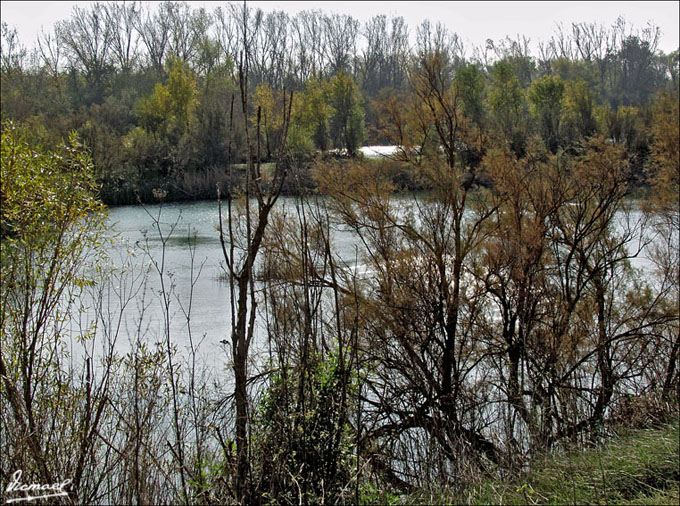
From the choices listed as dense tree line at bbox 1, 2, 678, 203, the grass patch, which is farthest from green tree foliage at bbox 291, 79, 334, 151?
the grass patch

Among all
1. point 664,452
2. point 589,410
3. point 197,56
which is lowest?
point 589,410

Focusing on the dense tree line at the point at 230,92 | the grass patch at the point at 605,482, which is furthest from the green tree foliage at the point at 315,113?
the grass patch at the point at 605,482

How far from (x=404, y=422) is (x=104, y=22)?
5439 cm

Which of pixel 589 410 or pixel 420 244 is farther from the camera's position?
pixel 420 244

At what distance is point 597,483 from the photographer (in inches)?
170

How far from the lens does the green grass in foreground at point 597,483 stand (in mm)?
3953

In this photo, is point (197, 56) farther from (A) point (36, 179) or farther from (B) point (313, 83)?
(A) point (36, 179)

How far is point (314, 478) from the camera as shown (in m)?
3.66

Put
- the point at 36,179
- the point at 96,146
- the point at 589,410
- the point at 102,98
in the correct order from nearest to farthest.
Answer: the point at 36,179 < the point at 589,410 < the point at 96,146 < the point at 102,98

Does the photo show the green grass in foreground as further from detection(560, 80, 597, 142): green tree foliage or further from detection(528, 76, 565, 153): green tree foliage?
detection(528, 76, 565, 153): green tree foliage

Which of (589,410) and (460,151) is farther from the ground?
(460,151)

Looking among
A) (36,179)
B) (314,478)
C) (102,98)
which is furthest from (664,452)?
(102,98)

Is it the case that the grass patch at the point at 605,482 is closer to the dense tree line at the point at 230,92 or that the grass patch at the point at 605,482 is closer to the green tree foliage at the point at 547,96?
the dense tree line at the point at 230,92

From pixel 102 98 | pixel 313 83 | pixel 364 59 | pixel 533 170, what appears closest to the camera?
pixel 533 170
